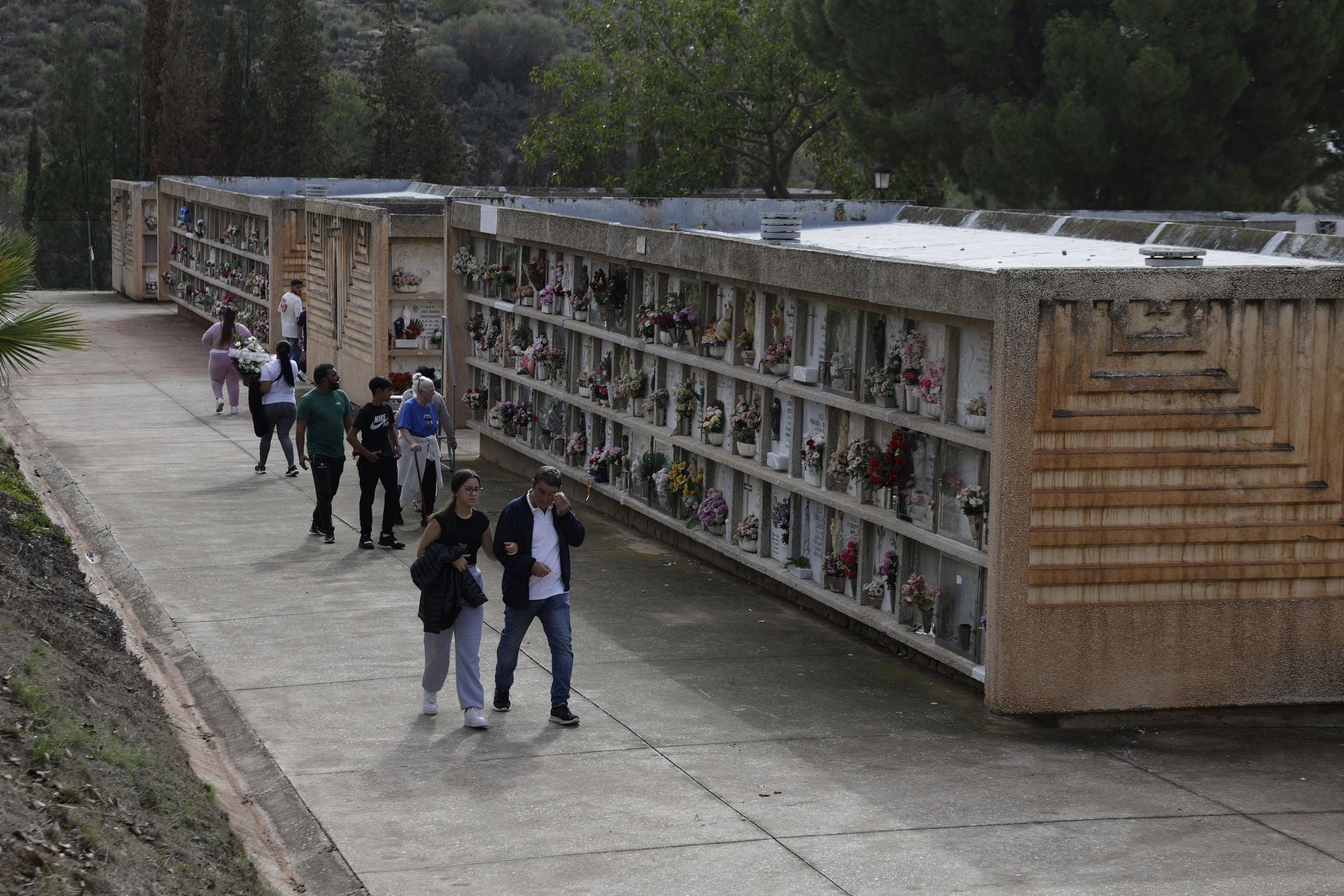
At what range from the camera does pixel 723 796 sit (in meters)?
9.32

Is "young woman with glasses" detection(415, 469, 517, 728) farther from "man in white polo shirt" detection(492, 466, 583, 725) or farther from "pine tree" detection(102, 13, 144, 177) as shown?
"pine tree" detection(102, 13, 144, 177)

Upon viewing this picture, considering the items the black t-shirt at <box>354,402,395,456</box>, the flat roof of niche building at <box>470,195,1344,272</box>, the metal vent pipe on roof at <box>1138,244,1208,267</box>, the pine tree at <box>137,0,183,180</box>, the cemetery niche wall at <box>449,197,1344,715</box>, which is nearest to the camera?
the cemetery niche wall at <box>449,197,1344,715</box>

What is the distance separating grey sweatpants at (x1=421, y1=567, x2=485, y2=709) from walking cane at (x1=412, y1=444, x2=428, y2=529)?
591 cm

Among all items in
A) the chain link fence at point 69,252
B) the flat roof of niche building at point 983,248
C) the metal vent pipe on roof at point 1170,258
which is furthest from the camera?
the chain link fence at point 69,252

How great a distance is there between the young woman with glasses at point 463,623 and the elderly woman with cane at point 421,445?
5.60 m

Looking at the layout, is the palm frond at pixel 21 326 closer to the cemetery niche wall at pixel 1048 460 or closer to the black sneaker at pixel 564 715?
the black sneaker at pixel 564 715

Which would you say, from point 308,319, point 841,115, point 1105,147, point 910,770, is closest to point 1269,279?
point 910,770

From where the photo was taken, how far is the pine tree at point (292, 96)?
5941cm

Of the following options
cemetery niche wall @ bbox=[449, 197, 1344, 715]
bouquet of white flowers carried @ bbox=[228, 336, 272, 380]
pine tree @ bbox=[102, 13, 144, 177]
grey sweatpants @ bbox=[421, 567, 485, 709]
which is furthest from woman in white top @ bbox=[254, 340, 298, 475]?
pine tree @ bbox=[102, 13, 144, 177]

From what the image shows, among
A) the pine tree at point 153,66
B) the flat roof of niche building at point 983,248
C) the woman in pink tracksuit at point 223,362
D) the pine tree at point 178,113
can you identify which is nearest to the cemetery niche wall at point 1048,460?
the flat roof of niche building at point 983,248

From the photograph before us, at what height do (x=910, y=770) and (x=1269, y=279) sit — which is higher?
(x=1269, y=279)

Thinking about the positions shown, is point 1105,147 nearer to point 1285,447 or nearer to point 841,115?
point 841,115

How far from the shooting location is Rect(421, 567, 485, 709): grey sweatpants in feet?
34.5

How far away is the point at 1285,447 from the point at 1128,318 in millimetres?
1270
